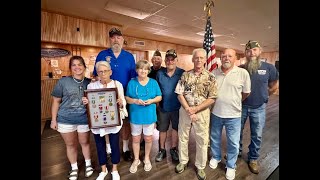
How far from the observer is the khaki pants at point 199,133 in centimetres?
187

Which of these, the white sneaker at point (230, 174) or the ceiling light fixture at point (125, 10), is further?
the ceiling light fixture at point (125, 10)

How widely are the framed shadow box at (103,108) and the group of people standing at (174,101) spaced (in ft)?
0.22

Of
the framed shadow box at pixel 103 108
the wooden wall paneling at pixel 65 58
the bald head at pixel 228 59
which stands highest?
the wooden wall paneling at pixel 65 58

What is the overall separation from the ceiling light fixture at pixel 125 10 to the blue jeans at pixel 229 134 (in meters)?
2.89

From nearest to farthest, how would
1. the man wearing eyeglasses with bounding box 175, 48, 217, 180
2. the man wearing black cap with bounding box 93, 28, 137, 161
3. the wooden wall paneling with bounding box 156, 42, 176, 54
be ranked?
the man wearing eyeglasses with bounding box 175, 48, 217, 180
the man wearing black cap with bounding box 93, 28, 137, 161
the wooden wall paneling with bounding box 156, 42, 176, 54

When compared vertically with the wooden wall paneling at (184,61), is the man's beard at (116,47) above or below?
below

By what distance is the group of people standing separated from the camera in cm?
176

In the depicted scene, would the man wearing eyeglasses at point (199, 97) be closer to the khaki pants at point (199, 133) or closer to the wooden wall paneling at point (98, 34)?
the khaki pants at point (199, 133)

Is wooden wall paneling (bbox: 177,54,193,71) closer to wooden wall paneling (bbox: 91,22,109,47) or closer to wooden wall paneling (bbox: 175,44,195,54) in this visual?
wooden wall paneling (bbox: 175,44,195,54)

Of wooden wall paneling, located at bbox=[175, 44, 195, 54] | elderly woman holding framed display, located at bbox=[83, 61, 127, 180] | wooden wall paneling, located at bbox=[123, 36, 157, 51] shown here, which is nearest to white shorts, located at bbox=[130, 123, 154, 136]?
elderly woman holding framed display, located at bbox=[83, 61, 127, 180]

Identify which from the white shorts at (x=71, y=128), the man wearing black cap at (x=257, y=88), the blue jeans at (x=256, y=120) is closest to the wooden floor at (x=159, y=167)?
the man wearing black cap at (x=257, y=88)

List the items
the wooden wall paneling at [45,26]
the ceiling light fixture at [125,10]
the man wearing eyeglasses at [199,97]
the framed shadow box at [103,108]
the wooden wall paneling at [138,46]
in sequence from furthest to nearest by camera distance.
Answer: the wooden wall paneling at [138,46] < the wooden wall paneling at [45,26] < the ceiling light fixture at [125,10] < the man wearing eyeglasses at [199,97] < the framed shadow box at [103,108]

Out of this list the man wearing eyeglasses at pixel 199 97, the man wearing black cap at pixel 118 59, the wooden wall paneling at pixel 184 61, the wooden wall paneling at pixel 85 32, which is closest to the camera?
the man wearing eyeglasses at pixel 199 97
